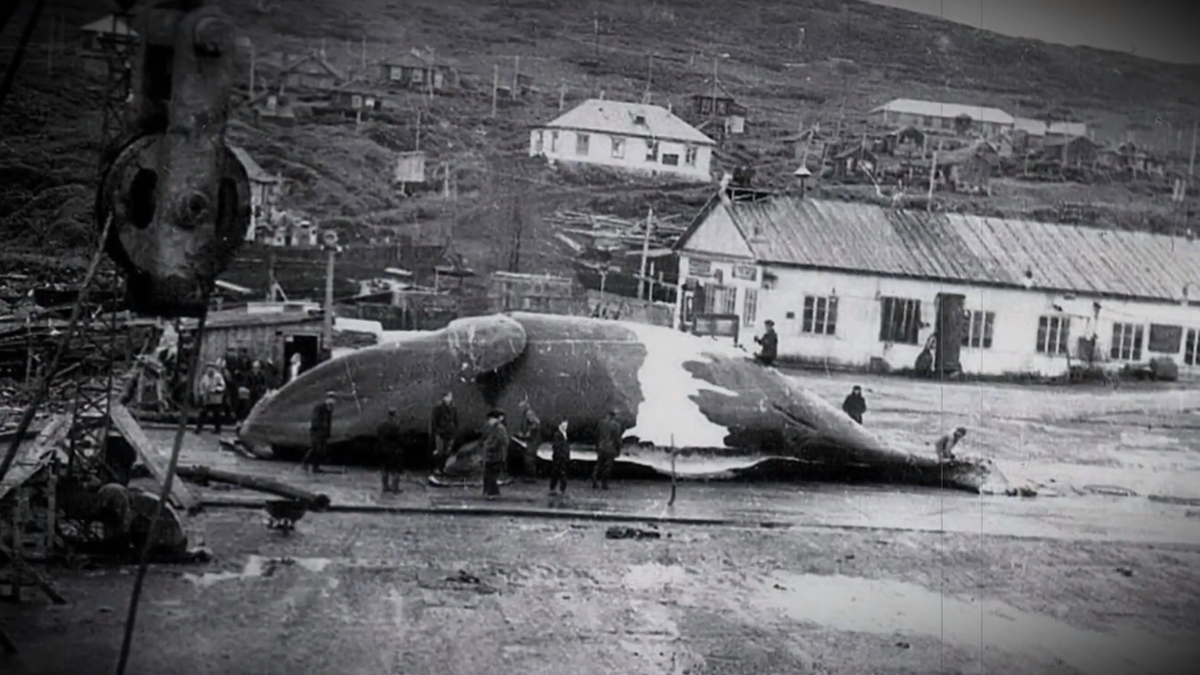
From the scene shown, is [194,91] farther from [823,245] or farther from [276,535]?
[823,245]

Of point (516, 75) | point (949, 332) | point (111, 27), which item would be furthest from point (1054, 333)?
point (111, 27)

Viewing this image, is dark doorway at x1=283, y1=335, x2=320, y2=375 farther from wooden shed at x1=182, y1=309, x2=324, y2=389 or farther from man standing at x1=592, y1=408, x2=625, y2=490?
man standing at x1=592, y1=408, x2=625, y2=490

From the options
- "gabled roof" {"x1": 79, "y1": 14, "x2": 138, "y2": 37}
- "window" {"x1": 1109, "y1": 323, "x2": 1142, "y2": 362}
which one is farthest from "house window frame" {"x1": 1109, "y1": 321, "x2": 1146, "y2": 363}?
"gabled roof" {"x1": 79, "y1": 14, "x2": 138, "y2": 37}

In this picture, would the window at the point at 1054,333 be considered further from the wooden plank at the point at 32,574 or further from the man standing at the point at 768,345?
the wooden plank at the point at 32,574

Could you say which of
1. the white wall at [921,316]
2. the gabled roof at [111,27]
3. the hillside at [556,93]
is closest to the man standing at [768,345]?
the white wall at [921,316]

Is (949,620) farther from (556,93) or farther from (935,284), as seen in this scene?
(556,93)

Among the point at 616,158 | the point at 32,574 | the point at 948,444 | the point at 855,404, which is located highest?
the point at 616,158

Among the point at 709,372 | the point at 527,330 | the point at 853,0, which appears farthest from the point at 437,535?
the point at 853,0
